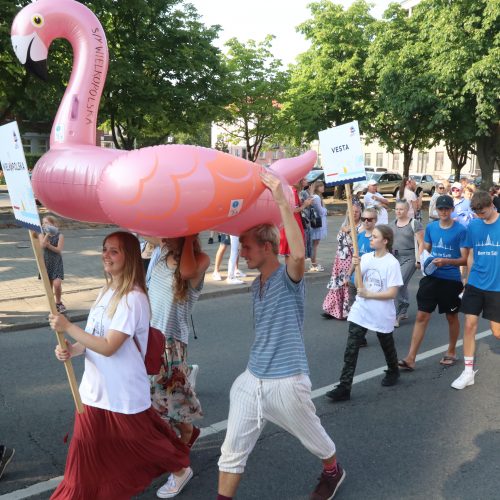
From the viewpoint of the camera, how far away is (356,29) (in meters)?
29.2

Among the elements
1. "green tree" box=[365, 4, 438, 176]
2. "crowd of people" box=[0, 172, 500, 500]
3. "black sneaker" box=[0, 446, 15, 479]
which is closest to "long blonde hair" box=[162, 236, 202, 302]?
"crowd of people" box=[0, 172, 500, 500]

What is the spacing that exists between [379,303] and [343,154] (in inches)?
55.0

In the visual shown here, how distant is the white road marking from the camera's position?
342cm

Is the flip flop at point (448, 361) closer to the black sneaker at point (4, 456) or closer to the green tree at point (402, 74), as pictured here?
the black sneaker at point (4, 456)

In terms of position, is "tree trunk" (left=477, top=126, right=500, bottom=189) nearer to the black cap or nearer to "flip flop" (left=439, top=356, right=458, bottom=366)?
"flip flop" (left=439, top=356, right=458, bottom=366)

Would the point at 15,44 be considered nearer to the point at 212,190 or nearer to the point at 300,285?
the point at 212,190

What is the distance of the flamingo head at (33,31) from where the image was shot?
9.36ft

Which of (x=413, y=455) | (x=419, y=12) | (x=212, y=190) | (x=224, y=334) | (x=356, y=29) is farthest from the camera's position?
(x=356, y=29)

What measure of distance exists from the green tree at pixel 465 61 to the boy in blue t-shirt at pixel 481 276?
1874cm

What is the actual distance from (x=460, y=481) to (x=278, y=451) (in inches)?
49.5

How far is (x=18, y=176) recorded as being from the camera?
110 inches

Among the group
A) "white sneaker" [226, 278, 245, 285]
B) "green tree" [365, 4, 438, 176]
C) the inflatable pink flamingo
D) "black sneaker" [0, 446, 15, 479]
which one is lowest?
"black sneaker" [0, 446, 15, 479]

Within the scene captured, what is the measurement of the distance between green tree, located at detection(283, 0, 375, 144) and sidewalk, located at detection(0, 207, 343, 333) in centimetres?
1460

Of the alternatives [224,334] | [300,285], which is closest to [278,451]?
[300,285]
